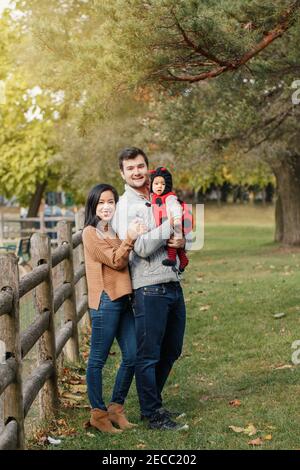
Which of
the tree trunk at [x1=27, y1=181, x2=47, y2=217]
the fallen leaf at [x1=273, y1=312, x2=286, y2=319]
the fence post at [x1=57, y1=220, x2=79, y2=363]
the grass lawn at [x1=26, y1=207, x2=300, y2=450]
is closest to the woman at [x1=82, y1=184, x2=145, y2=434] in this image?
the grass lawn at [x1=26, y1=207, x2=300, y2=450]

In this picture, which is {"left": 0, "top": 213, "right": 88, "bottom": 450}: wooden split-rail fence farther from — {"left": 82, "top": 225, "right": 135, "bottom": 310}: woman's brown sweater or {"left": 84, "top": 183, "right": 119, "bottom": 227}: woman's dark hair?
{"left": 84, "top": 183, "right": 119, "bottom": 227}: woman's dark hair

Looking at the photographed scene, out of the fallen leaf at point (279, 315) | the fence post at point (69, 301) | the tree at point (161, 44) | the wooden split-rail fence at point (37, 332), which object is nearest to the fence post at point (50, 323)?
the wooden split-rail fence at point (37, 332)

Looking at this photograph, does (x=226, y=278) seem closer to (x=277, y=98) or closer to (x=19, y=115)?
(x=277, y=98)

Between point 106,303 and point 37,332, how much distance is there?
734 mm

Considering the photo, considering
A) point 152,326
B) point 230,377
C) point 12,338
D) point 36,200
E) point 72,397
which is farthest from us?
point 36,200

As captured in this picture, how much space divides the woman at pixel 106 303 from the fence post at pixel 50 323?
2.26ft

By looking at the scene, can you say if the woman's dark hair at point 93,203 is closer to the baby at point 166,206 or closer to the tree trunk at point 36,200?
the baby at point 166,206

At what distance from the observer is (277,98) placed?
16984 millimetres

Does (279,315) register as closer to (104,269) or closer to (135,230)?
(104,269)

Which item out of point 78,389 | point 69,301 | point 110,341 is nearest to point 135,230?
point 110,341

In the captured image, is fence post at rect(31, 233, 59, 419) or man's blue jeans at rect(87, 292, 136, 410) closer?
man's blue jeans at rect(87, 292, 136, 410)

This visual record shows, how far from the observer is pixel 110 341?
20.4 feet

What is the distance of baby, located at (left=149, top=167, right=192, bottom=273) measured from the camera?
19.5 feet

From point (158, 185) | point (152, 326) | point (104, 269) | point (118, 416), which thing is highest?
point (158, 185)
